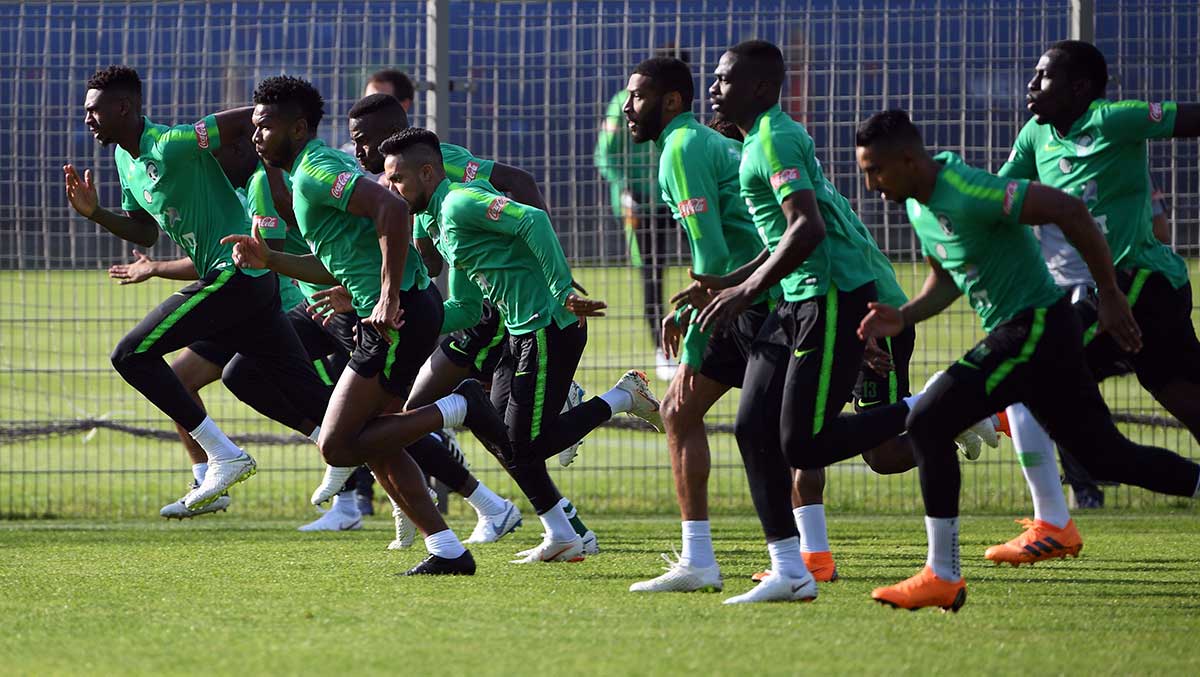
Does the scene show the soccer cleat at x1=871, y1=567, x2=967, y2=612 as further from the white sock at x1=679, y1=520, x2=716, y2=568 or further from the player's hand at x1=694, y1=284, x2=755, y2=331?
the player's hand at x1=694, y1=284, x2=755, y2=331

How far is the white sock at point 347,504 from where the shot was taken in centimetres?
1007

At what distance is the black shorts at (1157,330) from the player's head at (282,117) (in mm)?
3604

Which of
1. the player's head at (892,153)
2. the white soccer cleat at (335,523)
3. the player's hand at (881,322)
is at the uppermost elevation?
the player's head at (892,153)

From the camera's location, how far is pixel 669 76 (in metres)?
6.78

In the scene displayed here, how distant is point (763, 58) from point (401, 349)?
206 centimetres

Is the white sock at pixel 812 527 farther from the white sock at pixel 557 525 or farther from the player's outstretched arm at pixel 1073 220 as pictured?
the player's outstretched arm at pixel 1073 220

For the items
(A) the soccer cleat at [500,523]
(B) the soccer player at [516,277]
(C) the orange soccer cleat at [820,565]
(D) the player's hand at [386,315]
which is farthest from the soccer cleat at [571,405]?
(C) the orange soccer cleat at [820,565]

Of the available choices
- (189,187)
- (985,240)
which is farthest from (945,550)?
(189,187)

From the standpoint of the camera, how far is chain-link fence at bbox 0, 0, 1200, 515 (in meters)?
10.8

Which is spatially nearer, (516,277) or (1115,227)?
(1115,227)

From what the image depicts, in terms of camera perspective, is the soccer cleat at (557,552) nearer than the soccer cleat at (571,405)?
Yes

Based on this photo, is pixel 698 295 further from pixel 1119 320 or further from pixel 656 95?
pixel 1119 320

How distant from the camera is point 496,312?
8.17 metres

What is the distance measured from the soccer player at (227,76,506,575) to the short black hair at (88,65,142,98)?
1561mm
